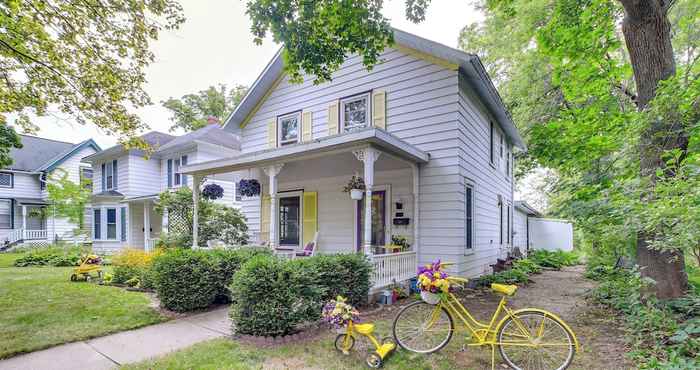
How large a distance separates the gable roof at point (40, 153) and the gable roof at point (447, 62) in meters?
15.8

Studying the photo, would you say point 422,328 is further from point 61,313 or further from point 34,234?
point 34,234

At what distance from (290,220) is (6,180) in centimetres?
2008

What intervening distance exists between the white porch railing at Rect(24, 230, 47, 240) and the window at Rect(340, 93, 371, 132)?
20860 millimetres

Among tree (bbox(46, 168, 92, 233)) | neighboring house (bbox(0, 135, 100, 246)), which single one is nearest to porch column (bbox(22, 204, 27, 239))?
neighboring house (bbox(0, 135, 100, 246))

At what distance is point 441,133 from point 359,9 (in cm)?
320

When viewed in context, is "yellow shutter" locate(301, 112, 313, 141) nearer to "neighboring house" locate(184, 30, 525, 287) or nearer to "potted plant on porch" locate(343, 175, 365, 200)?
"neighboring house" locate(184, 30, 525, 287)

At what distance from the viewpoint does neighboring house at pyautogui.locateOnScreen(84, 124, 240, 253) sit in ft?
48.0

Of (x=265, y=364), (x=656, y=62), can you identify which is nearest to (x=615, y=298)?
(x=656, y=62)

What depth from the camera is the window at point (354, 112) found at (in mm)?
8438

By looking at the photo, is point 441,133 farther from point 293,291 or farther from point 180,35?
point 180,35

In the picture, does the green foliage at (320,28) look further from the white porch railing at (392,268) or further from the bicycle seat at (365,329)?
the bicycle seat at (365,329)

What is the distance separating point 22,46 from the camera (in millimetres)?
5840

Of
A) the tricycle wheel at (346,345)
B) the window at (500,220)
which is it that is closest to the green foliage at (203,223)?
the tricycle wheel at (346,345)

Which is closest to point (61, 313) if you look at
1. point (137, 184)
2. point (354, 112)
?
point (354, 112)
